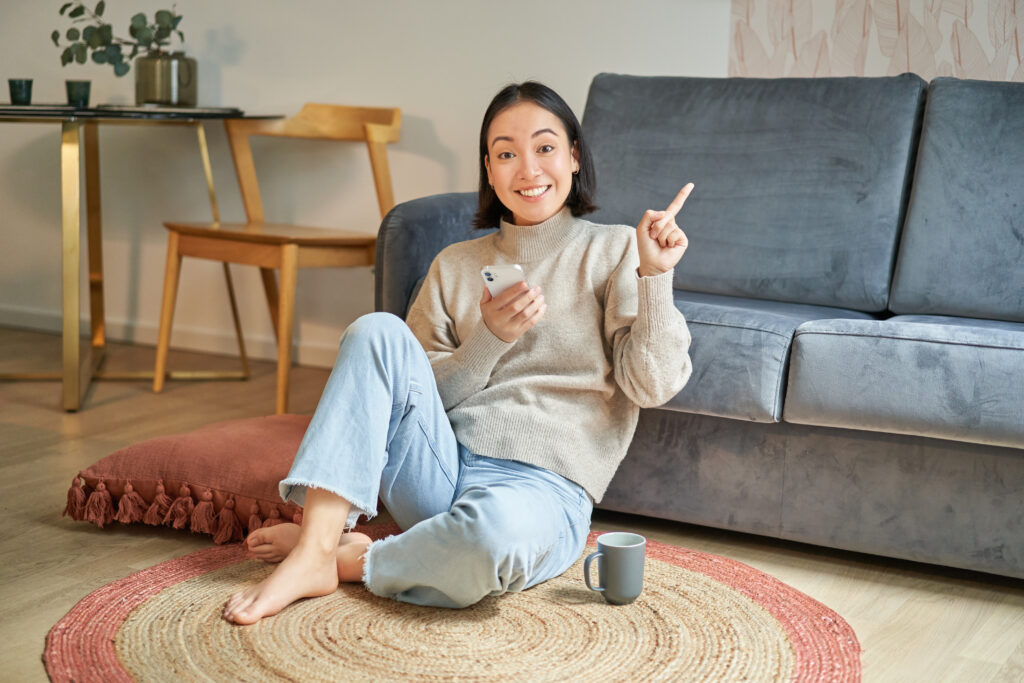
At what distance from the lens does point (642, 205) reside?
2211 millimetres

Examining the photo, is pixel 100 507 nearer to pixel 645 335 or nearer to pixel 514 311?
pixel 514 311

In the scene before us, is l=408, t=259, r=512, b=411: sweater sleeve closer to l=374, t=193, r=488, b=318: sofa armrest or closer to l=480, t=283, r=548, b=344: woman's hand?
l=480, t=283, r=548, b=344: woman's hand

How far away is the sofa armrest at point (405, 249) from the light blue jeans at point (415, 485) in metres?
0.42

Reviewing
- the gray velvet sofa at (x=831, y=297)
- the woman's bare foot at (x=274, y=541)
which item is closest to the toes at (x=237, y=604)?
the woman's bare foot at (x=274, y=541)

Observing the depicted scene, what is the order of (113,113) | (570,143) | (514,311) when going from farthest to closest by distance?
(113,113) → (570,143) → (514,311)

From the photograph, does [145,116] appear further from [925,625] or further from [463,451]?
[925,625]

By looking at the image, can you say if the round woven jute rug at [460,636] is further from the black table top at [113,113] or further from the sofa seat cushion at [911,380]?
the black table top at [113,113]

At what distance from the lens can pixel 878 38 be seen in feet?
7.98

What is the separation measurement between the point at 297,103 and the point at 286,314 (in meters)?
0.89

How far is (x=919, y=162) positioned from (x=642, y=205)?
0.54 m

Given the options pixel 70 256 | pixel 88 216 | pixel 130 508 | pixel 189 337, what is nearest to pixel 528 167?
pixel 130 508

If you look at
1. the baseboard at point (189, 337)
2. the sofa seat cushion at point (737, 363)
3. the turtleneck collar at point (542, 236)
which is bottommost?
the baseboard at point (189, 337)

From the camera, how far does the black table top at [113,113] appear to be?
102 inches

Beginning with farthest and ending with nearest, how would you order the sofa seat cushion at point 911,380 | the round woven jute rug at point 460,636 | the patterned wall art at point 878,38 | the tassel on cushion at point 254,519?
1. the patterned wall art at point 878,38
2. the tassel on cushion at point 254,519
3. the sofa seat cushion at point 911,380
4. the round woven jute rug at point 460,636
